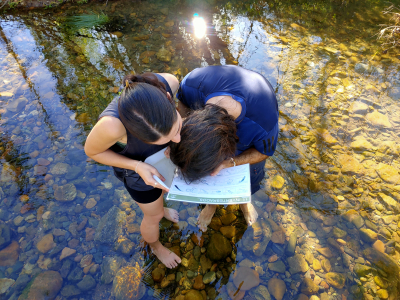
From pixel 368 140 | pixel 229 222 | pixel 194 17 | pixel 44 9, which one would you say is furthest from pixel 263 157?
pixel 44 9

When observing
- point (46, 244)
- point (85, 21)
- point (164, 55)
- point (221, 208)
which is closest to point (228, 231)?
point (221, 208)

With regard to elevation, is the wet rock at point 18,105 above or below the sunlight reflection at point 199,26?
below

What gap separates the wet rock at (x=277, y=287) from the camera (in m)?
1.87

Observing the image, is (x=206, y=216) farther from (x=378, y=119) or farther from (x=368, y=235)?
(x=378, y=119)

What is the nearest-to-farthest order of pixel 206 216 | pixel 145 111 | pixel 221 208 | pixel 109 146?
pixel 145 111
pixel 109 146
pixel 206 216
pixel 221 208

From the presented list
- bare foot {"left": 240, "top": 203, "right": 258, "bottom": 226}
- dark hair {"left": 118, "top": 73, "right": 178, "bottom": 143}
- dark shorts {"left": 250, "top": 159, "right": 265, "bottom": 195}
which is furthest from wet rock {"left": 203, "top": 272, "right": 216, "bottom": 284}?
dark hair {"left": 118, "top": 73, "right": 178, "bottom": 143}

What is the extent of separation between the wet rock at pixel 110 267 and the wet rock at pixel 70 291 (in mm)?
205

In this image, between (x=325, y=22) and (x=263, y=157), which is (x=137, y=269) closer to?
(x=263, y=157)

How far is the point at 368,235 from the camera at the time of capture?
2148 millimetres

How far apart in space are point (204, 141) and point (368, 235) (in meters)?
1.98

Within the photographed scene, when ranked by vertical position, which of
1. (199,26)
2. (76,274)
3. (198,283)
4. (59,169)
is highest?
(199,26)

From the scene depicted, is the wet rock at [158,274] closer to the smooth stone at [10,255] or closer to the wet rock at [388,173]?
the smooth stone at [10,255]

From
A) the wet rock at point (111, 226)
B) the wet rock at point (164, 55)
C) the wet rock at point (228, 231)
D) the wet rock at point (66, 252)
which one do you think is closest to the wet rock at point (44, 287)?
the wet rock at point (66, 252)

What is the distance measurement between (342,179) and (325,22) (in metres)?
4.06
